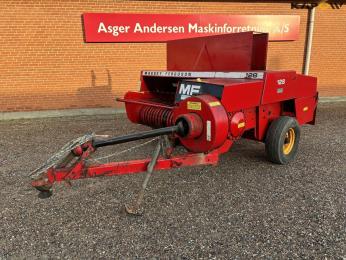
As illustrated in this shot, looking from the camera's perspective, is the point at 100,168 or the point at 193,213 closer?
the point at 100,168

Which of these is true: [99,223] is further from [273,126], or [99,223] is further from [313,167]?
[313,167]

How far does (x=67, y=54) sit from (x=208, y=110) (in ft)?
19.8

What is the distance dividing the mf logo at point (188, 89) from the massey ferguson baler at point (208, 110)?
12mm

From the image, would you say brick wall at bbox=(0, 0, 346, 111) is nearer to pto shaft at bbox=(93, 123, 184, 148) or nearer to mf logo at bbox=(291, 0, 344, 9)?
mf logo at bbox=(291, 0, 344, 9)

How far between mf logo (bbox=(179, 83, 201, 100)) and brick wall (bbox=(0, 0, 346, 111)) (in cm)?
481

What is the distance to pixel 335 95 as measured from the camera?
10.2 meters

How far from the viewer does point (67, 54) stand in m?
8.20

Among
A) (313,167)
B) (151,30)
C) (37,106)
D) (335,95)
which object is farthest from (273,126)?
(335,95)

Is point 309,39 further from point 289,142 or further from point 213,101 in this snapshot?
point 213,101

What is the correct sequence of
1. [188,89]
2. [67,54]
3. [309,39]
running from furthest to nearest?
[309,39] < [67,54] < [188,89]

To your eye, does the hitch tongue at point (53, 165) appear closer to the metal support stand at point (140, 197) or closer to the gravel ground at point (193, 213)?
the gravel ground at point (193, 213)

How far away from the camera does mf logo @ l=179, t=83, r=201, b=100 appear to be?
3887 millimetres

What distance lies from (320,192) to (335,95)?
7.60 meters

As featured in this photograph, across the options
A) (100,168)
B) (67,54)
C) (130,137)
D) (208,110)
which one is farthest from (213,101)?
(67,54)
